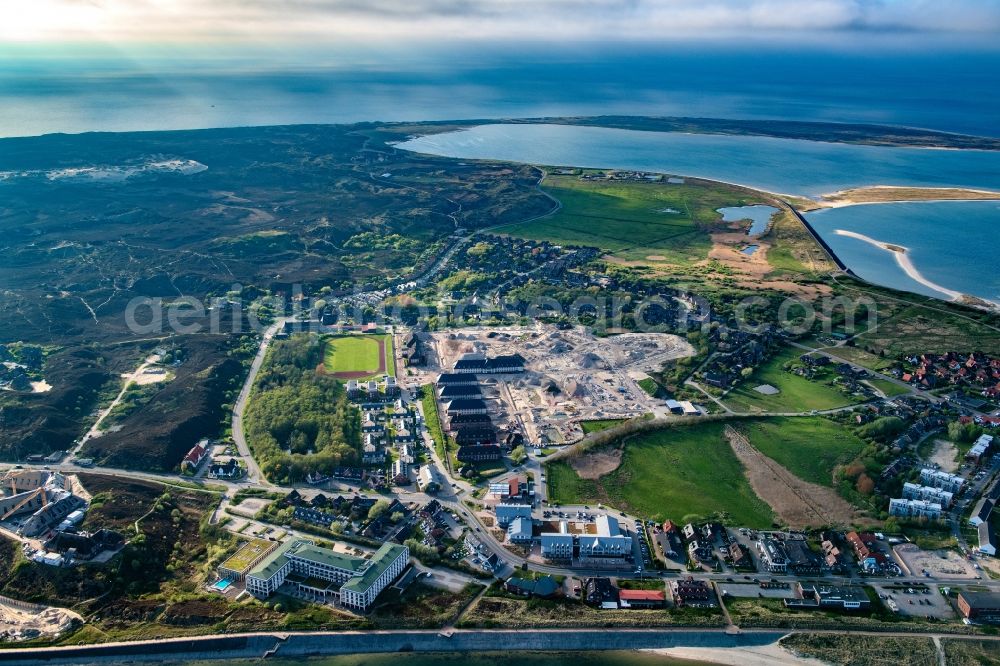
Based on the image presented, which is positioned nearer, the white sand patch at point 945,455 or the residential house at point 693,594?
the residential house at point 693,594

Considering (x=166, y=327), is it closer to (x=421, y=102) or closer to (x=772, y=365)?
(x=772, y=365)

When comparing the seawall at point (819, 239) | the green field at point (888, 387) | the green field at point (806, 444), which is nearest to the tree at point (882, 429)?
the green field at point (806, 444)

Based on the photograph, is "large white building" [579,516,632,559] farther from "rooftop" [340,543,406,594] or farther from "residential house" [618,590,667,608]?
"rooftop" [340,543,406,594]

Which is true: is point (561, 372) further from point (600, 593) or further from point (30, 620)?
point (30, 620)

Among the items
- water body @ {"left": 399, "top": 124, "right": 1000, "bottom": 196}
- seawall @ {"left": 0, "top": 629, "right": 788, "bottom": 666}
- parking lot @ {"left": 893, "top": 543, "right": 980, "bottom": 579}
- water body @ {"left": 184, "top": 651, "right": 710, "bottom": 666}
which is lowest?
water body @ {"left": 184, "top": 651, "right": 710, "bottom": 666}

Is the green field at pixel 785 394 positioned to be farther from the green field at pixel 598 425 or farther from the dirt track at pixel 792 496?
the green field at pixel 598 425

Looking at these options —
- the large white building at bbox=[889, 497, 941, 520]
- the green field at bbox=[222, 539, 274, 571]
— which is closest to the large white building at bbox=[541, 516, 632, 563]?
the green field at bbox=[222, 539, 274, 571]


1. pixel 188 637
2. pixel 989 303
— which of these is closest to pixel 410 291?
pixel 188 637
